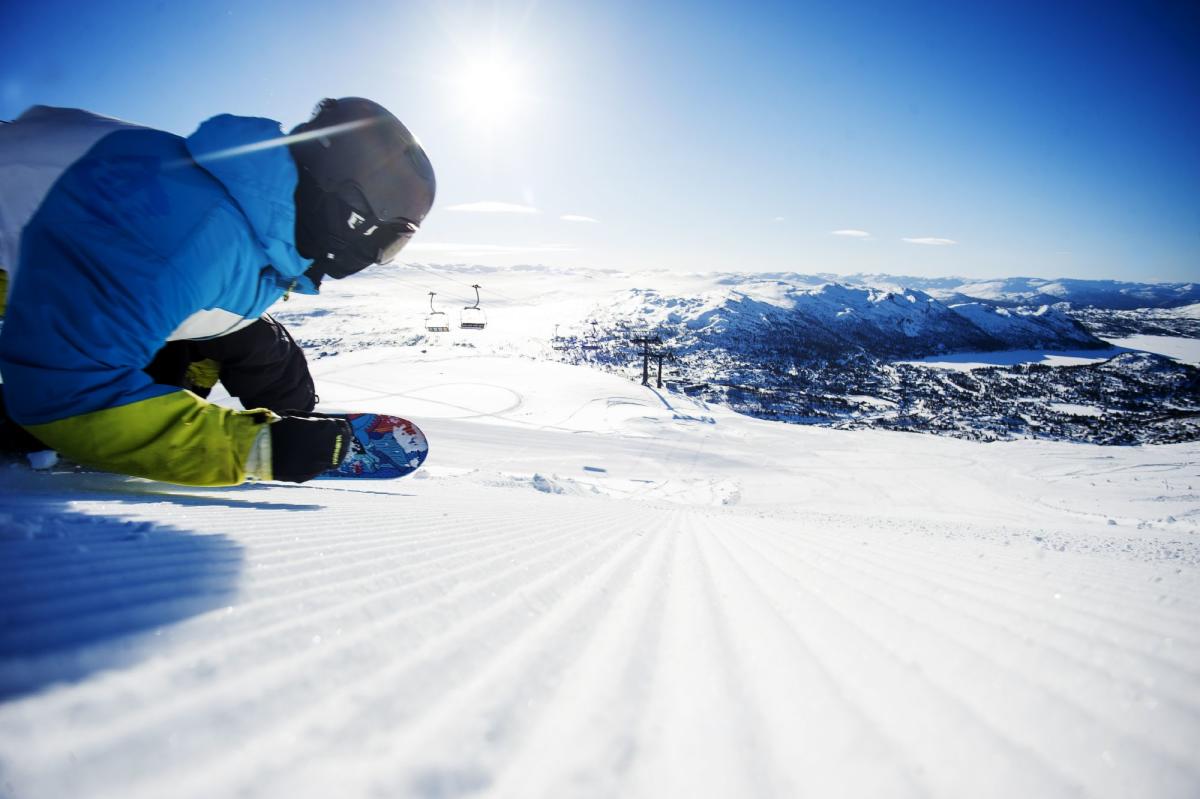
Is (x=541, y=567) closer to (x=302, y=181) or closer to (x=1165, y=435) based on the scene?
(x=302, y=181)

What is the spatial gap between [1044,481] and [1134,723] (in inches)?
820

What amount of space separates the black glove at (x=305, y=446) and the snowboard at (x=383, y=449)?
74 cm

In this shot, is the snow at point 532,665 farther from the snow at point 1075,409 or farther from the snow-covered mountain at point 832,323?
the snow-covered mountain at point 832,323

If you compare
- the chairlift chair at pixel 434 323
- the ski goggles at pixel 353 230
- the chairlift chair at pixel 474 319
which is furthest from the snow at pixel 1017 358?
the ski goggles at pixel 353 230

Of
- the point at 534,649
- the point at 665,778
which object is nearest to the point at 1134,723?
the point at 665,778

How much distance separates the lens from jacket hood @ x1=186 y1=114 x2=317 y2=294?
190 cm

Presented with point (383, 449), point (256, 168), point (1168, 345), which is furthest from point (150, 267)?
point (1168, 345)

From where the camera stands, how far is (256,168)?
1.96m

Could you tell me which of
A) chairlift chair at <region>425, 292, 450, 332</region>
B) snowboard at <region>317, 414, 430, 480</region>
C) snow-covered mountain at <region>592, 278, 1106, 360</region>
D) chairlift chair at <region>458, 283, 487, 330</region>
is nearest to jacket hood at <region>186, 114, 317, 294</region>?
snowboard at <region>317, 414, 430, 480</region>

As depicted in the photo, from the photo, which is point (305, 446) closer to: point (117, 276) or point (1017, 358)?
point (117, 276)

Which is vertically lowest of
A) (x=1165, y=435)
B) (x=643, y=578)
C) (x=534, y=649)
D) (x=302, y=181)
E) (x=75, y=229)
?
(x=1165, y=435)

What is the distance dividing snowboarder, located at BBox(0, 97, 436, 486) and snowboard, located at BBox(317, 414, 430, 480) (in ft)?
2.44

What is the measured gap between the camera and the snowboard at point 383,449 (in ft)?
9.00

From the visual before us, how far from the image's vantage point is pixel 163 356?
2.93 metres
